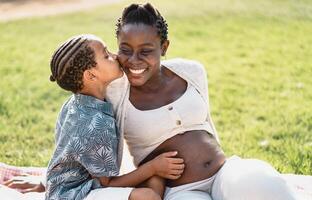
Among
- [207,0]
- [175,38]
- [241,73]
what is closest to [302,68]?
[241,73]

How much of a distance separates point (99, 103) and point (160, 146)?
42 cm

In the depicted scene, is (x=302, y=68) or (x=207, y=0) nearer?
(x=302, y=68)

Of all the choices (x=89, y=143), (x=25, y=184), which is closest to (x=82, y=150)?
(x=89, y=143)

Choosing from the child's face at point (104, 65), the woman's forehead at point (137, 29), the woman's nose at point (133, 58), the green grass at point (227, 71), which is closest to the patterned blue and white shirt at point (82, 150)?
the child's face at point (104, 65)

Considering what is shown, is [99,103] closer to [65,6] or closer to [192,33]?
[192,33]

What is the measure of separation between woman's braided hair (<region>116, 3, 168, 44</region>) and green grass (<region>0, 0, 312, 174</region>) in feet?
6.13

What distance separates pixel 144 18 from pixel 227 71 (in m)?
4.44

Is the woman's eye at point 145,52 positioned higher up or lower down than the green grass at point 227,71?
higher up

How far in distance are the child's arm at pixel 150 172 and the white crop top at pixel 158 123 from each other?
0.18 meters

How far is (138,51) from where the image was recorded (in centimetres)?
348

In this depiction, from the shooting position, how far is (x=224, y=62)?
27.2 feet

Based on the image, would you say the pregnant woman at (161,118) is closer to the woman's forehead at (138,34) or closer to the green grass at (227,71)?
the woman's forehead at (138,34)

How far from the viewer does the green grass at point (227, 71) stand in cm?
559

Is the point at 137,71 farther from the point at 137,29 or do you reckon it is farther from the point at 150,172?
the point at 150,172
